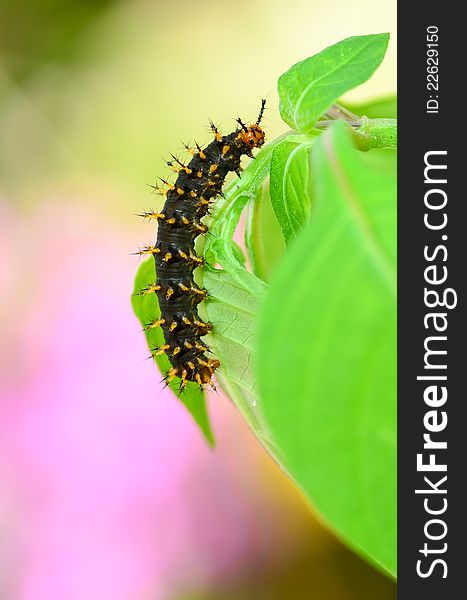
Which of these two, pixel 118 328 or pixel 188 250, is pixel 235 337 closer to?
pixel 188 250

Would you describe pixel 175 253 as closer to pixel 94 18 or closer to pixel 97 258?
pixel 97 258

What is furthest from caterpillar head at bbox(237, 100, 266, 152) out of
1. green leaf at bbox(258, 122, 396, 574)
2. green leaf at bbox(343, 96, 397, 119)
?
green leaf at bbox(258, 122, 396, 574)

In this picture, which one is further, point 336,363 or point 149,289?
Answer: point 149,289

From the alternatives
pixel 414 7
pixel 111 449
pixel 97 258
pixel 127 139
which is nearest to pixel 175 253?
pixel 414 7

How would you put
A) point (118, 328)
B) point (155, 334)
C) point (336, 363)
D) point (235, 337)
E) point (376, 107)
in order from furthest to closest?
point (118, 328) < point (155, 334) < point (376, 107) < point (235, 337) < point (336, 363)

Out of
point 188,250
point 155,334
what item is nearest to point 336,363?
point 188,250
